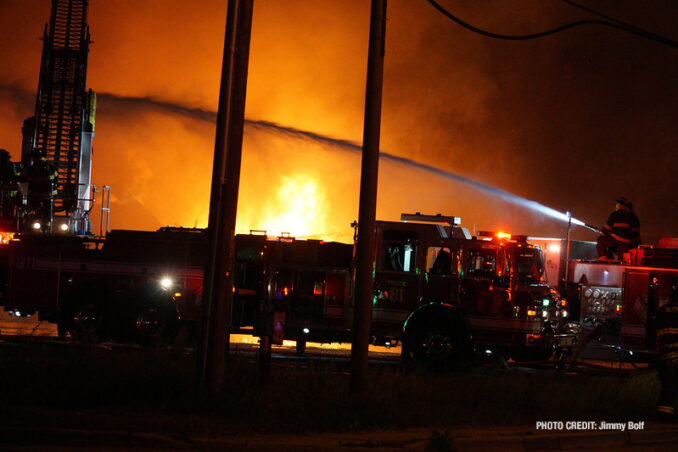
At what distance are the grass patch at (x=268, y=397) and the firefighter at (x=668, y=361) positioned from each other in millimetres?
412

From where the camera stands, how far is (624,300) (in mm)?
14227

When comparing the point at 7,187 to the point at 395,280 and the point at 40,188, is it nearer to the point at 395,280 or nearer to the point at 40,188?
the point at 40,188

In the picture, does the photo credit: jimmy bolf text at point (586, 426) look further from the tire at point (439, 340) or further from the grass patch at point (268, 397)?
the tire at point (439, 340)

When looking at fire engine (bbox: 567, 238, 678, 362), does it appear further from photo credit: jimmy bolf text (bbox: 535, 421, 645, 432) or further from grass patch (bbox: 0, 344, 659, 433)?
photo credit: jimmy bolf text (bbox: 535, 421, 645, 432)

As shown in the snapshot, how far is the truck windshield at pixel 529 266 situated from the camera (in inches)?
502

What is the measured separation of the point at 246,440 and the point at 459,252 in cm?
658

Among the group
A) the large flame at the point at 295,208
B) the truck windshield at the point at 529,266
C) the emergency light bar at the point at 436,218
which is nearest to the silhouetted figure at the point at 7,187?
the large flame at the point at 295,208

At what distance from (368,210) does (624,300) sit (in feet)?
24.0

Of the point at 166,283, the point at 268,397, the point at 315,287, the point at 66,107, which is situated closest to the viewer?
the point at 268,397

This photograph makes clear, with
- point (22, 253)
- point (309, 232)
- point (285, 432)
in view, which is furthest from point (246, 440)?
point (309, 232)

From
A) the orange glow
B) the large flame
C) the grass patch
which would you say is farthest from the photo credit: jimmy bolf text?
the large flame

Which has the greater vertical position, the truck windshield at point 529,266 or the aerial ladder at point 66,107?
the aerial ladder at point 66,107

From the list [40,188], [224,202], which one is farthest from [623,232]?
[40,188]

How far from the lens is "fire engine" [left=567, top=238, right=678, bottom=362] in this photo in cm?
1394
